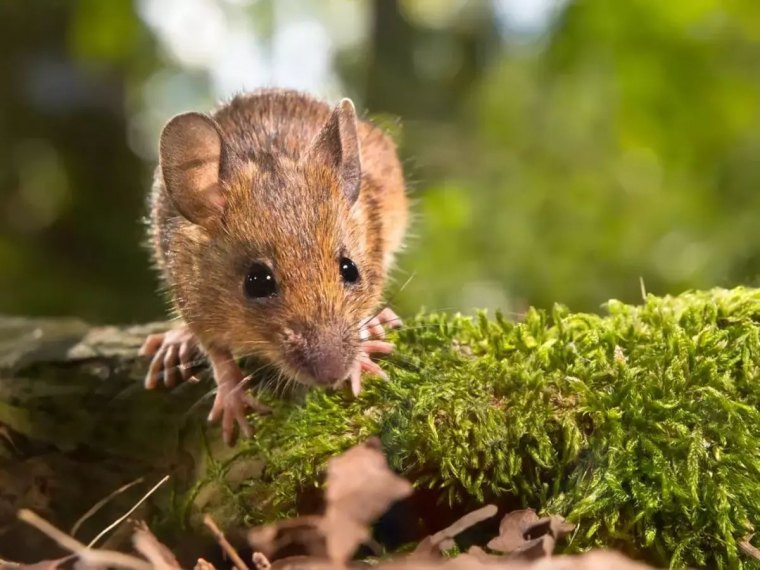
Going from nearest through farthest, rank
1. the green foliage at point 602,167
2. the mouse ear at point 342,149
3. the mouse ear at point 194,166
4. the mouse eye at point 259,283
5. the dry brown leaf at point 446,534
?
the dry brown leaf at point 446,534 → the mouse eye at point 259,283 → the mouse ear at point 194,166 → the mouse ear at point 342,149 → the green foliage at point 602,167

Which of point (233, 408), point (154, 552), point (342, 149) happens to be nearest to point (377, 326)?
point (233, 408)

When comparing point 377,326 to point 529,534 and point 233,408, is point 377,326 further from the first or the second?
point 529,534

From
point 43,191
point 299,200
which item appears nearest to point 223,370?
point 299,200

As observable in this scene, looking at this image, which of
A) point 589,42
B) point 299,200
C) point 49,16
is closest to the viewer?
point 299,200

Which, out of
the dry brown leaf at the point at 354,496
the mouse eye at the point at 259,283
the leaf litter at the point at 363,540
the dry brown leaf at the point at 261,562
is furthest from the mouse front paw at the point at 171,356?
the dry brown leaf at the point at 354,496

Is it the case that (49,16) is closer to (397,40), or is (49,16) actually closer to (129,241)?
(129,241)

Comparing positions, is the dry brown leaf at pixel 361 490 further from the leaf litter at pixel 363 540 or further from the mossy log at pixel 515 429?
the mossy log at pixel 515 429

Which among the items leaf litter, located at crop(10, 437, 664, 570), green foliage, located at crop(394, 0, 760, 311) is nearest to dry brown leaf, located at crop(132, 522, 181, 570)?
leaf litter, located at crop(10, 437, 664, 570)
